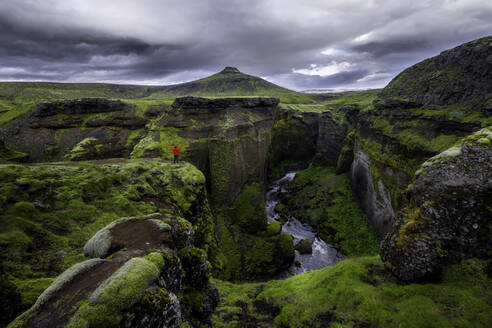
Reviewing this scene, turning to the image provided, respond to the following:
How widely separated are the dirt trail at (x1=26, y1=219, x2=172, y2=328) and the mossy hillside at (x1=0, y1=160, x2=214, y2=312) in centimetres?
255

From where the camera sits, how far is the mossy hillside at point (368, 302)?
875cm

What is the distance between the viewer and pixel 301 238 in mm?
36625

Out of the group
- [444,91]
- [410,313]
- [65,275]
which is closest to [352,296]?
[410,313]

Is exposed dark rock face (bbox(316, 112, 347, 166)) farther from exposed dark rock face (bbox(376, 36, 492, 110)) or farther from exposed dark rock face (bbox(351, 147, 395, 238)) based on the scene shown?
exposed dark rock face (bbox(376, 36, 492, 110))

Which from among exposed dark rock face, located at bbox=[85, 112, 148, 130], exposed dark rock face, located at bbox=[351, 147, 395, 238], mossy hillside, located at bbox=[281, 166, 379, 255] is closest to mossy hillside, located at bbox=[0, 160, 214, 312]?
mossy hillside, located at bbox=[281, 166, 379, 255]

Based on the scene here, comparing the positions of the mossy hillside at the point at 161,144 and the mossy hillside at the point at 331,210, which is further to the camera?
the mossy hillside at the point at 331,210

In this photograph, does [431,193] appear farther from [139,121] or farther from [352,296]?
[139,121]

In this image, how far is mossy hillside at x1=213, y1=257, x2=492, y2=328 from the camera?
875 cm

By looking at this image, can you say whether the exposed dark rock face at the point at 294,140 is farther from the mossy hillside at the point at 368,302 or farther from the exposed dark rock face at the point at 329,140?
the mossy hillside at the point at 368,302

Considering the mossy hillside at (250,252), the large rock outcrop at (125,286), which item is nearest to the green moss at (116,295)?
the large rock outcrop at (125,286)

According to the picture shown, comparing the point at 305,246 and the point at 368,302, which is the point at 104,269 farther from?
the point at 305,246

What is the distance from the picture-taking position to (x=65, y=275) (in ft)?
19.6

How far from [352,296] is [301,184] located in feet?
135

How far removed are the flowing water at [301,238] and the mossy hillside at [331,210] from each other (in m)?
1.19
